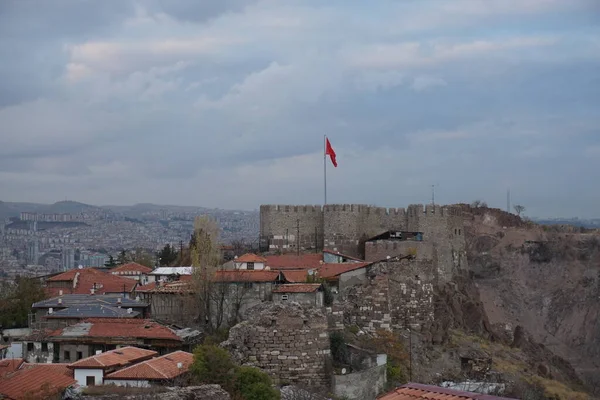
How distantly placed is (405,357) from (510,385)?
4020 millimetres

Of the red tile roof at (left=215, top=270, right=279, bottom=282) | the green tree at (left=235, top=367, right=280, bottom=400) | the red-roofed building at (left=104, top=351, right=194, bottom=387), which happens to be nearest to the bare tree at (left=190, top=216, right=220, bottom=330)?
the red tile roof at (left=215, top=270, right=279, bottom=282)

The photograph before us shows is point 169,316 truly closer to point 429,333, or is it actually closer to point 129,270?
point 429,333

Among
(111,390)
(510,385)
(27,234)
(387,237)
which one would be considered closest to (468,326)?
(387,237)

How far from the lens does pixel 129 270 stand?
4725 cm

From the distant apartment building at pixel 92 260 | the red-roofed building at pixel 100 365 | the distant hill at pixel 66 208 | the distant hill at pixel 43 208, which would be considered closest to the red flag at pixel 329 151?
the red-roofed building at pixel 100 365

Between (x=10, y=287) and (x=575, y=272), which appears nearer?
(x=10, y=287)

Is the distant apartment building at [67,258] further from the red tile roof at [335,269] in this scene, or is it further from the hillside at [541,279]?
the red tile roof at [335,269]

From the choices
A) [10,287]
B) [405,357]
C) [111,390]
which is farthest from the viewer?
[10,287]

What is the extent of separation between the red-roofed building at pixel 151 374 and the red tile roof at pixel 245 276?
7353 mm

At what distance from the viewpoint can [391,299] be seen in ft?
120

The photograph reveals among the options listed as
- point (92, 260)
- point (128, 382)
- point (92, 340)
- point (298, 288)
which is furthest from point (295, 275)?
point (92, 260)

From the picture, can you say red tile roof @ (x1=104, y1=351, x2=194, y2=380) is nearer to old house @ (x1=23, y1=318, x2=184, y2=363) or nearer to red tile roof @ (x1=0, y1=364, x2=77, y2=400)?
red tile roof @ (x1=0, y1=364, x2=77, y2=400)

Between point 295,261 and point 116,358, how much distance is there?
581 inches

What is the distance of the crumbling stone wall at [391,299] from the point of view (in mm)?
34438
